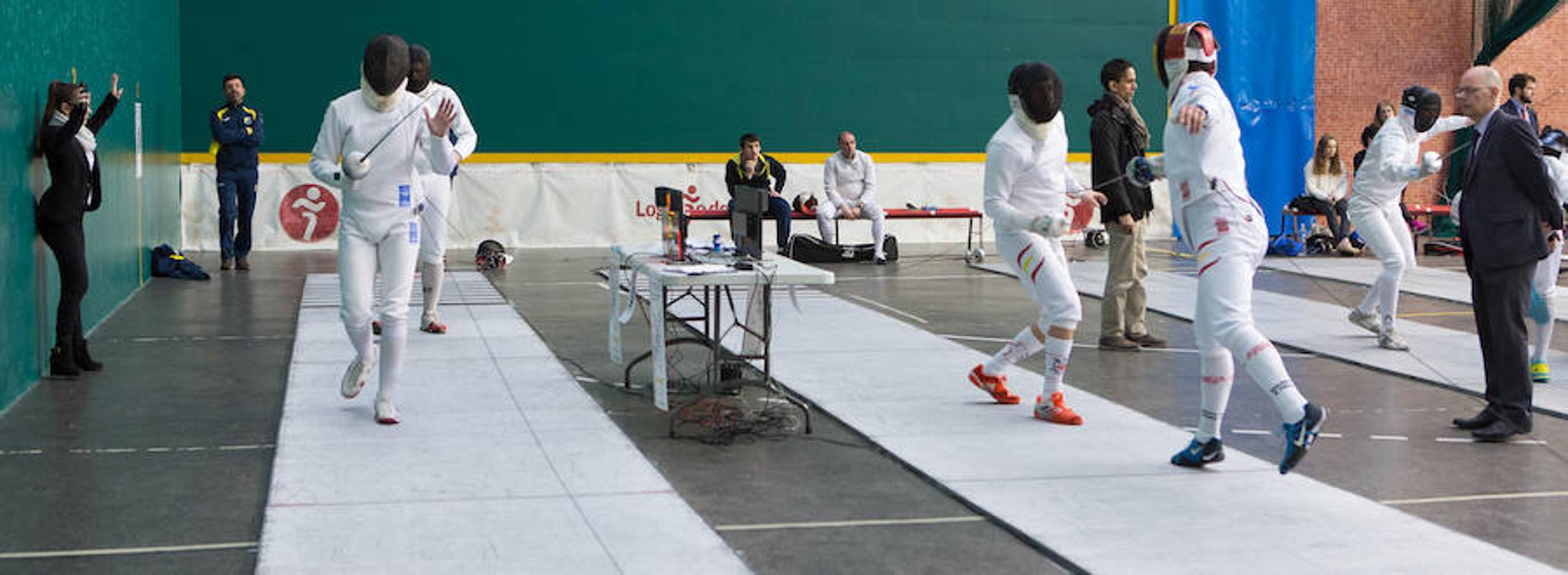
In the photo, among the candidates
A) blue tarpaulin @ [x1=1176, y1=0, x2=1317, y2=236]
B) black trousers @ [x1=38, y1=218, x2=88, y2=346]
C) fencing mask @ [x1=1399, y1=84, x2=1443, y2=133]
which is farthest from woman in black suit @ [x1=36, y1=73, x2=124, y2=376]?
blue tarpaulin @ [x1=1176, y1=0, x2=1317, y2=236]

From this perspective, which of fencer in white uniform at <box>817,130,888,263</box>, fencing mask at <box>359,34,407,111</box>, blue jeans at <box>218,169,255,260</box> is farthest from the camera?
fencer in white uniform at <box>817,130,888,263</box>

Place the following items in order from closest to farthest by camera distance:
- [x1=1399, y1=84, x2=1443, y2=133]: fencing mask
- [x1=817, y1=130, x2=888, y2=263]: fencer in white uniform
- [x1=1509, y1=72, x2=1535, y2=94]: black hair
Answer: [x1=1399, y1=84, x2=1443, y2=133]: fencing mask, [x1=1509, y1=72, x2=1535, y2=94]: black hair, [x1=817, y1=130, x2=888, y2=263]: fencer in white uniform

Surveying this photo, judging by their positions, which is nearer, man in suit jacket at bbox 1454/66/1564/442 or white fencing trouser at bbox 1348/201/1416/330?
man in suit jacket at bbox 1454/66/1564/442

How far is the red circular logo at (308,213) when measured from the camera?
611 inches

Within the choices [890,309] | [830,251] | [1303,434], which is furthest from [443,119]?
[830,251]

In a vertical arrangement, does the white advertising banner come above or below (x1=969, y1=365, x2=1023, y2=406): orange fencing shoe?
above

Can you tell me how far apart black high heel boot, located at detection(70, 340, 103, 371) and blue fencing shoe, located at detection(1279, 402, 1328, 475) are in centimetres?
549

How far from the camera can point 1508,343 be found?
594 cm

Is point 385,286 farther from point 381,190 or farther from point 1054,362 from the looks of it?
point 1054,362

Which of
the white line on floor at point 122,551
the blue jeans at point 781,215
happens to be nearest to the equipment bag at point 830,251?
the blue jeans at point 781,215

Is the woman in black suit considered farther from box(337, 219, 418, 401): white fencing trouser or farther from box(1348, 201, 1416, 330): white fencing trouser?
box(1348, 201, 1416, 330): white fencing trouser

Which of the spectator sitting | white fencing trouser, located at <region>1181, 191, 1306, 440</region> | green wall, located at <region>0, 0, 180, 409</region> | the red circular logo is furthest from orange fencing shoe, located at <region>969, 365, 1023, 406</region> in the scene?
the red circular logo

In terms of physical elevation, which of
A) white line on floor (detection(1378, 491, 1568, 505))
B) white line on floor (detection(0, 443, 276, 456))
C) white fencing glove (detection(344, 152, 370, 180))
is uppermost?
white fencing glove (detection(344, 152, 370, 180))

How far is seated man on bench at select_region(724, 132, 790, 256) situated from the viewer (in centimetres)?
1409
